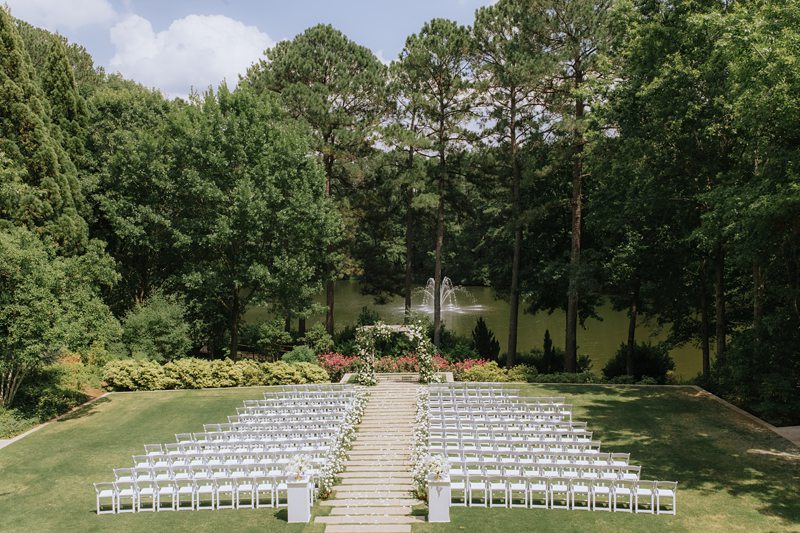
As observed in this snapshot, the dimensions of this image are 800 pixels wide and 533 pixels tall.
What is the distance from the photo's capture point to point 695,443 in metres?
17.5

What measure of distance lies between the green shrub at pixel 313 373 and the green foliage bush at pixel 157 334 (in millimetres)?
6621

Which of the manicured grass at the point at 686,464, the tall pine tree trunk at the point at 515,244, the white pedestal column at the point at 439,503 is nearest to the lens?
the manicured grass at the point at 686,464

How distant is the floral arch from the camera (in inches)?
968

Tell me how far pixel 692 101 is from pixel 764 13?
16.2ft

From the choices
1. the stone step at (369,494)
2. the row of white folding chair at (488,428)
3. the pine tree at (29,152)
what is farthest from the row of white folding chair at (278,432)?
the pine tree at (29,152)

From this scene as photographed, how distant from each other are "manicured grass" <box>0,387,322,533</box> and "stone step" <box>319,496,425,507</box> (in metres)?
1.20

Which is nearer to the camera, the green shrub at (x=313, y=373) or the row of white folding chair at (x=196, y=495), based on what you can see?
the row of white folding chair at (x=196, y=495)

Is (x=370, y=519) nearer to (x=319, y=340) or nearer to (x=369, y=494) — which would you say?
(x=369, y=494)

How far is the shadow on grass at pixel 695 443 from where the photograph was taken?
14438mm

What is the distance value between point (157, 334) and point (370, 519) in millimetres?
19444

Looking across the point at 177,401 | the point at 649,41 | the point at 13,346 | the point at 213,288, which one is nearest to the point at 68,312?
the point at 13,346

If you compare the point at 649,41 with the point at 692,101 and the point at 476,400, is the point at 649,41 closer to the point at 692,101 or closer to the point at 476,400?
the point at 692,101

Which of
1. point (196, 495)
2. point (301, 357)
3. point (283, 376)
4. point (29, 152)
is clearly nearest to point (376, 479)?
point (196, 495)

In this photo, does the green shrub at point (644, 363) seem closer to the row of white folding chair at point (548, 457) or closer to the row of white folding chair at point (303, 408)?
the row of white folding chair at point (548, 457)
